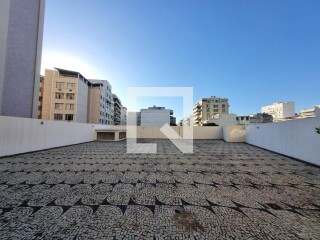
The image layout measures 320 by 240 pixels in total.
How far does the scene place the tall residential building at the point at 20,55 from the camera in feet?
30.4

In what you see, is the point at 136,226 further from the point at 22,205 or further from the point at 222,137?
the point at 222,137

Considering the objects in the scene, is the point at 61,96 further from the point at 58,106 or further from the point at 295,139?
the point at 295,139

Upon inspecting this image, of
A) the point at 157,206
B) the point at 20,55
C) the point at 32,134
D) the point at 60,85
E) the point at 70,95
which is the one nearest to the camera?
the point at 157,206

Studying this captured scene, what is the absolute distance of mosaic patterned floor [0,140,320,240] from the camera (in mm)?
2303

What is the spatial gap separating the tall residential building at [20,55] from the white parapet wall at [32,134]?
1927 mm

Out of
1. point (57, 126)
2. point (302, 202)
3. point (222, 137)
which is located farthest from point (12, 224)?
point (222, 137)

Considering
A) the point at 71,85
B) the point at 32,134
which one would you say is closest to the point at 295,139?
the point at 32,134

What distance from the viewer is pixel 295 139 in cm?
824

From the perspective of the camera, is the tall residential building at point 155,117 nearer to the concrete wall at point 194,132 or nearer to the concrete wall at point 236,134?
the concrete wall at point 194,132

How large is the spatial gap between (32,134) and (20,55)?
531cm

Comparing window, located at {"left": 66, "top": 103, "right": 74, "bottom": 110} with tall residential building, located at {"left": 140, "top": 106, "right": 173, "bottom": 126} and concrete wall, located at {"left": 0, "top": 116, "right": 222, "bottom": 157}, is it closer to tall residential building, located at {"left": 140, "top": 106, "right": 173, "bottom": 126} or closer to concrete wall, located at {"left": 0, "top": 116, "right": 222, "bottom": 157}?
concrete wall, located at {"left": 0, "top": 116, "right": 222, "bottom": 157}

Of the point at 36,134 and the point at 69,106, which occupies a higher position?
the point at 69,106

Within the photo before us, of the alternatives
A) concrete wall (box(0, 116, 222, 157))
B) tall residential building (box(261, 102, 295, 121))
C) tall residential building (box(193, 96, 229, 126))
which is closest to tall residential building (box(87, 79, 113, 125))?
concrete wall (box(0, 116, 222, 157))

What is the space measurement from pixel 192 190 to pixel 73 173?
3900 millimetres
